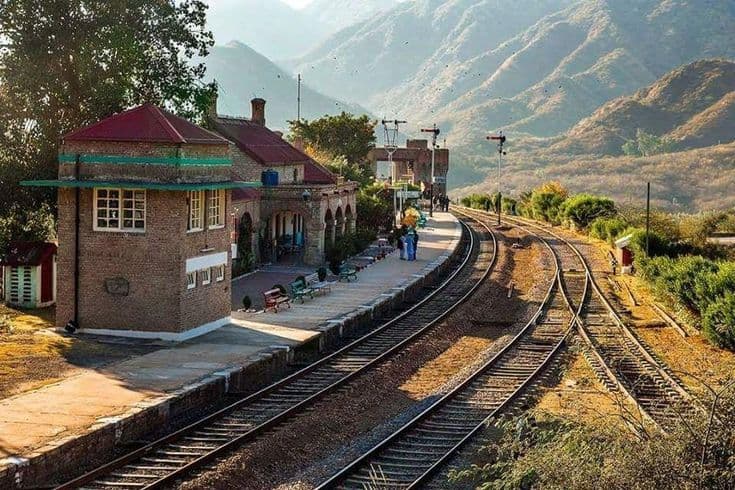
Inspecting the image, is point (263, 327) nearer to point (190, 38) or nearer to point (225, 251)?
point (225, 251)

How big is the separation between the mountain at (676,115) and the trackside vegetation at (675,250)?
98.0 meters

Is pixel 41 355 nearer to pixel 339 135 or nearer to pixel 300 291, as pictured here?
pixel 300 291

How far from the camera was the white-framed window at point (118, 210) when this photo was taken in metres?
24.5

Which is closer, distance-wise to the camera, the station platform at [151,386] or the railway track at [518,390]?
the station platform at [151,386]

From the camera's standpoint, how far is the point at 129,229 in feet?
80.4

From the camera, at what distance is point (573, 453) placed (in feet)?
38.0

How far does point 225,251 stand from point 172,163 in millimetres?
3341

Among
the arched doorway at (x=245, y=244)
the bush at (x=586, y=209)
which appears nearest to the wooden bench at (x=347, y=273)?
the arched doorway at (x=245, y=244)

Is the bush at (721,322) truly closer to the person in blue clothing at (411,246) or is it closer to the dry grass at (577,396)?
the dry grass at (577,396)

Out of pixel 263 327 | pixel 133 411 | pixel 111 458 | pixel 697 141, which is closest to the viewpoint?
pixel 111 458

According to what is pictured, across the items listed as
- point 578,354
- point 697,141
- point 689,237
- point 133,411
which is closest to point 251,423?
point 133,411

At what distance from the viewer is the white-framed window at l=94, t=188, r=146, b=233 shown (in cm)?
2455

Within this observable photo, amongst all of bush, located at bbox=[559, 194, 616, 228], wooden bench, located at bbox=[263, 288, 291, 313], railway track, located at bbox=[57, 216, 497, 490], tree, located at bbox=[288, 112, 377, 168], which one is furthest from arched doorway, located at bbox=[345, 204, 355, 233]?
tree, located at bbox=[288, 112, 377, 168]

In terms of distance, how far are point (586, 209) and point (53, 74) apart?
35.1 meters
